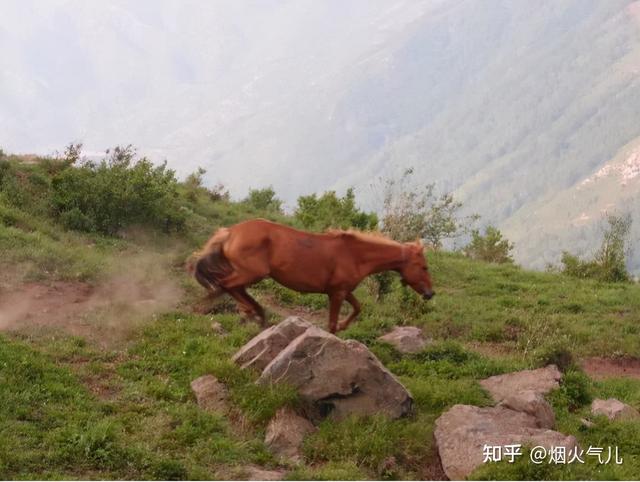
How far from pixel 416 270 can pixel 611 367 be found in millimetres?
6649

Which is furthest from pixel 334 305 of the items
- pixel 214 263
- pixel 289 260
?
pixel 214 263

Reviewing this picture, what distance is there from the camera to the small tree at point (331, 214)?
1097 inches

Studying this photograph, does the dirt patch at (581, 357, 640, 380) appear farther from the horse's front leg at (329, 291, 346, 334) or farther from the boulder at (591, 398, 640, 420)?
the horse's front leg at (329, 291, 346, 334)

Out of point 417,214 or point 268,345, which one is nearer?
point 268,345

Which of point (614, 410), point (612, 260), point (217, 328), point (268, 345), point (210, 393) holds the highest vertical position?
point (612, 260)

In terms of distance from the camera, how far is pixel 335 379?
10664 millimetres

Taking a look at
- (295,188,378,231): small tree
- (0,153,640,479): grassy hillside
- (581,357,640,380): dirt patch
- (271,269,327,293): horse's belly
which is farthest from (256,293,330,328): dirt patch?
(295,188,378,231): small tree

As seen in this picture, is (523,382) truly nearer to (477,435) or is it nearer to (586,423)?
(586,423)

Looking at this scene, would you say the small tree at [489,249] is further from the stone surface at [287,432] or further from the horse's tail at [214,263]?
the stone surface at [287,432]

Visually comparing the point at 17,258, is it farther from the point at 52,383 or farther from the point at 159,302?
the point at 52,383

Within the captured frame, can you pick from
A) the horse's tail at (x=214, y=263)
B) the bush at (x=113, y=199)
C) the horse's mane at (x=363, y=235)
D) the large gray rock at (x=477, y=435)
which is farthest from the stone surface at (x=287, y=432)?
the bush at (x=113, y=199)

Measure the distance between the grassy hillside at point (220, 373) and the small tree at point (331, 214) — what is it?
7.38 m

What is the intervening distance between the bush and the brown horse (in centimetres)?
1111

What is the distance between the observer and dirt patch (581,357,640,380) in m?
15.3
